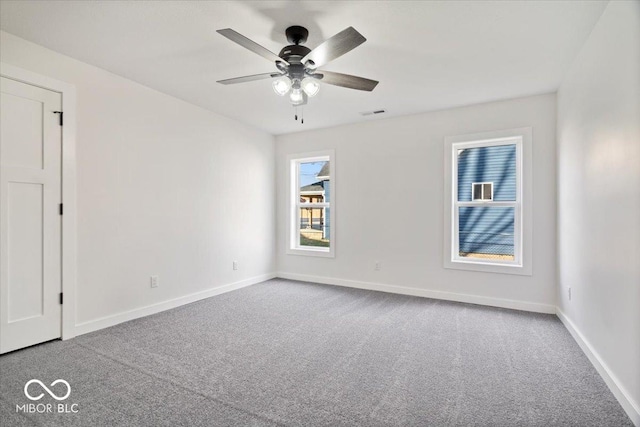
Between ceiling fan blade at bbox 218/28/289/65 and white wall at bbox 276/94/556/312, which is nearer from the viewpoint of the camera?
ceiling fan blade at bbox 218/28/289/65

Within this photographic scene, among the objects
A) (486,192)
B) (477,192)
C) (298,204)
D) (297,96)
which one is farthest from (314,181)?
(297,96)

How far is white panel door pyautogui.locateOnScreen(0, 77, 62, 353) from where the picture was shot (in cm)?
250

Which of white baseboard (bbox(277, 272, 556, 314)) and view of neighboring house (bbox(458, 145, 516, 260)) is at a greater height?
view of neighboring house (bbox(458, 145, 516, 260))

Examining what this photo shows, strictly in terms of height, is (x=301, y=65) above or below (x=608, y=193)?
above

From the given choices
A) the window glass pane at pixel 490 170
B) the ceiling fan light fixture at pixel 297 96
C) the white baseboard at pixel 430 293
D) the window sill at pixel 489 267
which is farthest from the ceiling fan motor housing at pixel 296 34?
the white baseboard at pixel 430 293

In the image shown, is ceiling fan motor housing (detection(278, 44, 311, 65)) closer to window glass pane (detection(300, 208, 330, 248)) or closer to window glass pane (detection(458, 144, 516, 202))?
window glass pane (detection(458, 144, 516, 202))

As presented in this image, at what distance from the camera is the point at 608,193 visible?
2111mm

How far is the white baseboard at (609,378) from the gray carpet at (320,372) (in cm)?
5

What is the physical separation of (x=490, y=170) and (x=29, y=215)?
16.1 ft

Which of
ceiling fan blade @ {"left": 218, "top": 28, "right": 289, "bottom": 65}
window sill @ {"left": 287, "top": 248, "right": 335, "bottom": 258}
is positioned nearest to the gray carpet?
window sill @ {"left": 287, "top": 248, "right": 335, "bottom": 258}

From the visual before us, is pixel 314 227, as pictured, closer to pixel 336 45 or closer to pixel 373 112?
pixel 373 112

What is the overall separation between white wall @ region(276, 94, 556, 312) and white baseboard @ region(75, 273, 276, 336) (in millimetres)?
1071

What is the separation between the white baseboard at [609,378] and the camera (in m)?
1.73

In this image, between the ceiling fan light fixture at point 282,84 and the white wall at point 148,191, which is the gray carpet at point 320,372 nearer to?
the white wall at point 148,191
